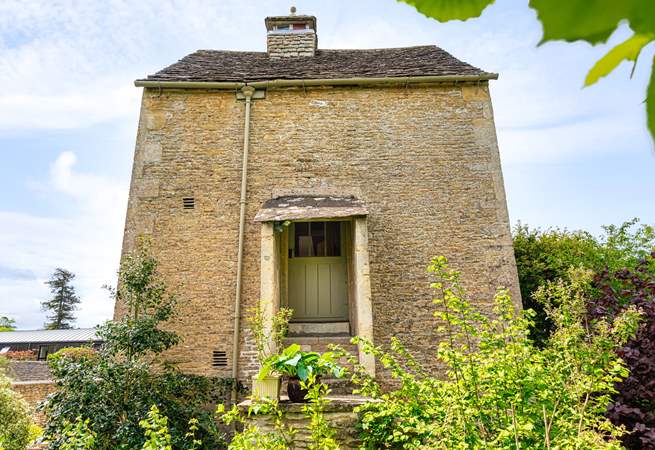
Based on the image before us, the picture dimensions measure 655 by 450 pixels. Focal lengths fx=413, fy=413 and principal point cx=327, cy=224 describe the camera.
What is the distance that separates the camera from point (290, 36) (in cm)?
1040

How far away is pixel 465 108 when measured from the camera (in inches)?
332

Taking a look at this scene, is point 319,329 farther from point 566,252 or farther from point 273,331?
point 566,252

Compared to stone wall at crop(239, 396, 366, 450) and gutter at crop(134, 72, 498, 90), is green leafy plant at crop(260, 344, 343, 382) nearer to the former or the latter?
stone wall at crop(239, 396, 366, 450)

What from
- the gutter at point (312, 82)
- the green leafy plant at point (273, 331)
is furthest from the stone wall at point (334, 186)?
the green leafy plant at point (273, 331)

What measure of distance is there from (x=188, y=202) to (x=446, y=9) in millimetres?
7845

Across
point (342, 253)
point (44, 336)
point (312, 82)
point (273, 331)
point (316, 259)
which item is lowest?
point (273, 331)

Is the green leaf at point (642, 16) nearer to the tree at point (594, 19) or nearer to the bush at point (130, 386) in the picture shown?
the tree at point (594, 19)

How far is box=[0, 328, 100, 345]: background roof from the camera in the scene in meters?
27.5

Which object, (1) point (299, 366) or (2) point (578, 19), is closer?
(2) point (578, 19)

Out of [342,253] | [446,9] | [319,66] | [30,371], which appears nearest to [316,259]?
[342,253]

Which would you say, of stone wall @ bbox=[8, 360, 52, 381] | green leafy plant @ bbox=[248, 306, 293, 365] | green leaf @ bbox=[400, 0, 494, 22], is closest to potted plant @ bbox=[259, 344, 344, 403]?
green leafy plant @ bbox=[248, 306, 293, 365]

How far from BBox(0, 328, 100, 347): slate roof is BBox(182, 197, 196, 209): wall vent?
76.5ft

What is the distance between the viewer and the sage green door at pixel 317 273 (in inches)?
316

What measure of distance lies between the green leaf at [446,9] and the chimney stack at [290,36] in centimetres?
1045
